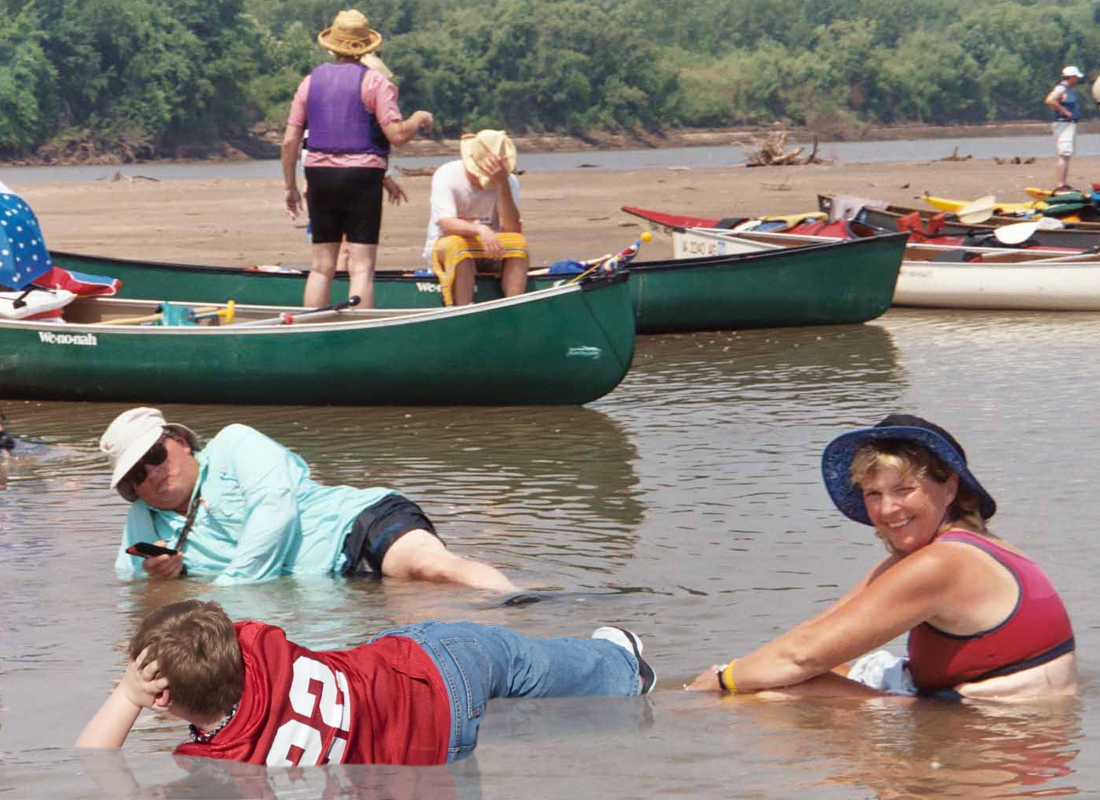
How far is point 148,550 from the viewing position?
A: 18.6 ft

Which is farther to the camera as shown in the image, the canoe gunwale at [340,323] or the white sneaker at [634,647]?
the canoe gunwale at [340,323]

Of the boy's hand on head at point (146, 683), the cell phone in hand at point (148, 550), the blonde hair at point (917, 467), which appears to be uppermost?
the blonde hair at point (917, 467)

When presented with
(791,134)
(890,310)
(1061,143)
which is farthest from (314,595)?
(791,134)

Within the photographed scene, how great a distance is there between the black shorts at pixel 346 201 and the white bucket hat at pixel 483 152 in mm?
510

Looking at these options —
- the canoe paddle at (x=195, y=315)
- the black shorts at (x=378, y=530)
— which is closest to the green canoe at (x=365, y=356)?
the canoe paddle at (x=195, y=315)

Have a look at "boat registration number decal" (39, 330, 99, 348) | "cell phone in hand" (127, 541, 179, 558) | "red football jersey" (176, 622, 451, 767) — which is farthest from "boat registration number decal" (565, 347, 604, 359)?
"red football jersey" (176, 622, 451, 767)

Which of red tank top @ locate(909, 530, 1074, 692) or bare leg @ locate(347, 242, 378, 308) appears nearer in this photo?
red tank top @ locate(909, 530, 1074, 692)

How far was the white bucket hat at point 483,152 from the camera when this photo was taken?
385 inches

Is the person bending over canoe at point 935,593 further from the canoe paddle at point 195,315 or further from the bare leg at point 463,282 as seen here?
the canoe paddle at point 195,315

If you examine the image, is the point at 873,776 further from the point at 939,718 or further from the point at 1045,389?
the point at 1045,389

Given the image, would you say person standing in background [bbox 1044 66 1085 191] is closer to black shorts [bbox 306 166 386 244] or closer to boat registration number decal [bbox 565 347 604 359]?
boat registration number decal [bbox 565 347 604 359]

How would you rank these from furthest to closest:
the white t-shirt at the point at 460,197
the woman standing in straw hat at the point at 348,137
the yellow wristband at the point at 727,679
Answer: the white t-shirt at the point at 460,197
the woman standing in straw hat at the point at 348,137
the yellow wristband at the point at 727,679

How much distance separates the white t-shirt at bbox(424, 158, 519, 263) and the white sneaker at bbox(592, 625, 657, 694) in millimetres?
5656

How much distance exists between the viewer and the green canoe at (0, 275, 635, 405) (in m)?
9.30
